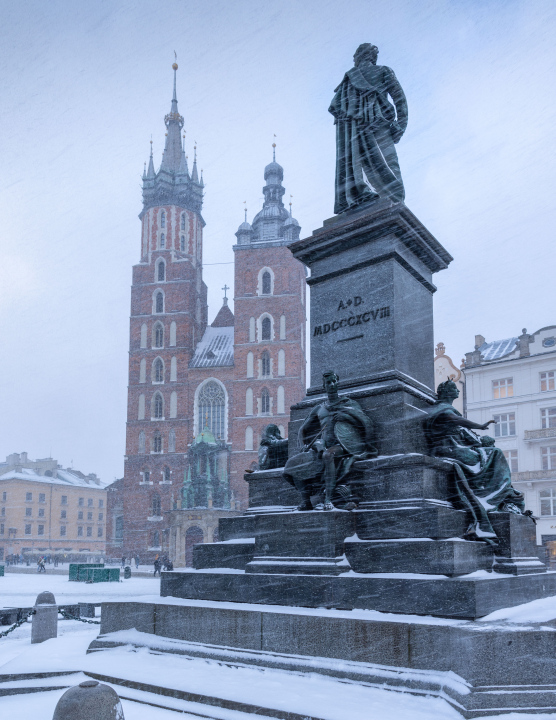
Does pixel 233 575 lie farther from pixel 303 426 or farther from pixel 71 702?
pixel 71 702

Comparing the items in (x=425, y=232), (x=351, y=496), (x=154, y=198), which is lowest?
(x=351, y=496)

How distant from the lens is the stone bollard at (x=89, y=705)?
2926 mm

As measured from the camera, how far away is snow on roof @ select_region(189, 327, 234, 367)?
5575cm

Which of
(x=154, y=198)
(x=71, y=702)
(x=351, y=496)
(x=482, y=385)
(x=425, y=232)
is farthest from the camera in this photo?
(x=154, y=198)

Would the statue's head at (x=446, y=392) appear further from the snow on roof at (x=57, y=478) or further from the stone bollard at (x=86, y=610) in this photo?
the snow on roof at (x=57, y=478)

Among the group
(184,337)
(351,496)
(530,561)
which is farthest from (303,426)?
(184,337)

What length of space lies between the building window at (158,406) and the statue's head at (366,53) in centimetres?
4882

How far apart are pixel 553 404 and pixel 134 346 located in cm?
3663

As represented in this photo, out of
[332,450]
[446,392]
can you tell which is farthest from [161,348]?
[332,450]

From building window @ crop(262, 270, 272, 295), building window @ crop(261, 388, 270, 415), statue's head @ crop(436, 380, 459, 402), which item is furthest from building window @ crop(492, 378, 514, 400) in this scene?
building window @ crop(262, 270, 272, 295)

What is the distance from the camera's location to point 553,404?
27.5m

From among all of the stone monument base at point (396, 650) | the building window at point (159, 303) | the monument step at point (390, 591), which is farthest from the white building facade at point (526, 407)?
the building window at point (159, 303)

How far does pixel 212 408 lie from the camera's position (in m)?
54.7

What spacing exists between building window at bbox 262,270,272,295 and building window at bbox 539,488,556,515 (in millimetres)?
Answer: 31784
